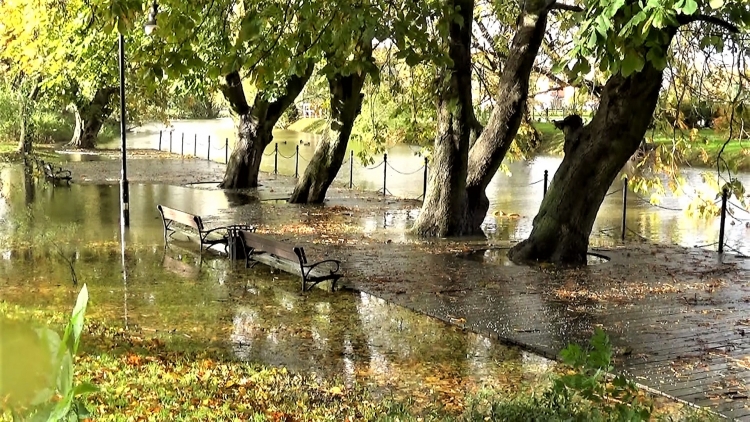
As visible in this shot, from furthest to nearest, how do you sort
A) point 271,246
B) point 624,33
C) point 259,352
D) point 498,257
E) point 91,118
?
point 91,118 < point 498,257 < point 271,246 < point 259,352 < point 624,33

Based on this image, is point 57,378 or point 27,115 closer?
point 57,378

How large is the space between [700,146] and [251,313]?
15.0 meters

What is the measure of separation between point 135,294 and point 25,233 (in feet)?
18.7

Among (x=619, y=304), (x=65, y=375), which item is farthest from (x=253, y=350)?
(x=65, y=375)

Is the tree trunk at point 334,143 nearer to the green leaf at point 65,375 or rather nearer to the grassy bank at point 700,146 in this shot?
the grassy bank at point 700,146

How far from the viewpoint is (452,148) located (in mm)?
14867

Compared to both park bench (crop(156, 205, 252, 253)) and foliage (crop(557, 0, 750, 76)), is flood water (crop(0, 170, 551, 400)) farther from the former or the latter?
foliage (crop(557, 0, 750, 76))

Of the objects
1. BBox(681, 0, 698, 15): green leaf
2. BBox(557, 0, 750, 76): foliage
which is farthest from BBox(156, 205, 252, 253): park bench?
BBox(681, 0, 698, 15): green leaf

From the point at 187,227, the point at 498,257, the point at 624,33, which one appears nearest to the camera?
the point at 624,33

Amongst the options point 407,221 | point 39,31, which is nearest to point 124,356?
point 407,221

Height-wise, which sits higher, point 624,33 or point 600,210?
point 624,33

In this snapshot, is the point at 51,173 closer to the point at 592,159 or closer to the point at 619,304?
the point at 592,159

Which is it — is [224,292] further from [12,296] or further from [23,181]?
[23,181]

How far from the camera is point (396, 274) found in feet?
38.2
